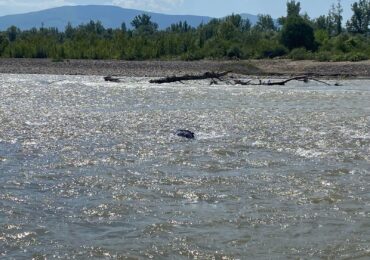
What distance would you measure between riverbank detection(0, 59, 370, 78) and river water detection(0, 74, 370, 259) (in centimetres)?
3048

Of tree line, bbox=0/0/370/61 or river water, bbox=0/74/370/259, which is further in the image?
tree line, bbox=0/0/370/61

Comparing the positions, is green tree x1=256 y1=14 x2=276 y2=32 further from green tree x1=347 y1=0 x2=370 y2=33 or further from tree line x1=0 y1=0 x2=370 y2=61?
tree line x1=0 y1=0 x2=370 y2=61

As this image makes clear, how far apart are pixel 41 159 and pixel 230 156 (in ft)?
14.9

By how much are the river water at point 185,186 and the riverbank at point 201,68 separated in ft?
100

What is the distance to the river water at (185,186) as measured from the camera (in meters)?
10.1

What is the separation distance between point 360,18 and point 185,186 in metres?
124

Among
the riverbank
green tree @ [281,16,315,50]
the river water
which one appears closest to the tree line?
green tree @ [281,16,315,50]

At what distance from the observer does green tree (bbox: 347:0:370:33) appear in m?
130

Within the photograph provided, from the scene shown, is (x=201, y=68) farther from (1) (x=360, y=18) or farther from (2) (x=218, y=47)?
(1) (x=360, y=18)

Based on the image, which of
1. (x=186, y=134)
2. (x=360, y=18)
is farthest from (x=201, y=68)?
(x=360, y=18)

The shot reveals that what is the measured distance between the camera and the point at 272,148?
18.2 meters

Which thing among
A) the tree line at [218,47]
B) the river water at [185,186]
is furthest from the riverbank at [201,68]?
the river water at [185,186]

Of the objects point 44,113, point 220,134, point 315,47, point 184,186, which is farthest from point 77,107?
point 315,47

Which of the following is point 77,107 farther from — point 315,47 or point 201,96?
point 315,47
